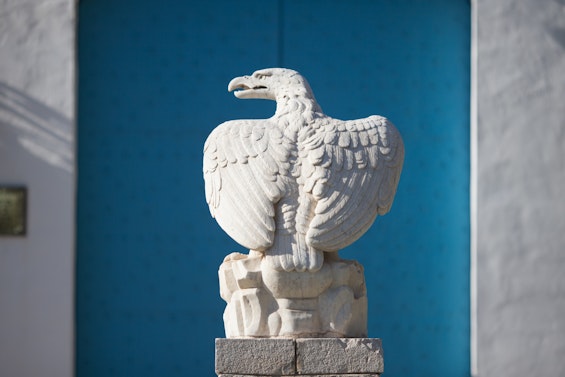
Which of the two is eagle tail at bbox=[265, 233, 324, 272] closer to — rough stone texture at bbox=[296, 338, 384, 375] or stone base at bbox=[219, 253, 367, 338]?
stone base at bbox=[219, 253, 367, 338]

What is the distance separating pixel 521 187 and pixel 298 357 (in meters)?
4.78

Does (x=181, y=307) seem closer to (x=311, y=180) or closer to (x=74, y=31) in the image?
(x=74, y=31)

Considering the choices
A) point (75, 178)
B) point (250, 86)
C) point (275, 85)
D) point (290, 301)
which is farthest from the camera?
point (75, 178)

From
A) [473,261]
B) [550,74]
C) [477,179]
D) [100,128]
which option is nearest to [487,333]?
[473,261]

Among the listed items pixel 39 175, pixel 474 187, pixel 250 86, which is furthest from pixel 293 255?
pixel 474 187

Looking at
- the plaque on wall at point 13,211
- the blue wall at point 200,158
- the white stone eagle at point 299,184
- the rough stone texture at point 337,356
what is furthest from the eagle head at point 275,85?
the plaque on wall at point 13,211

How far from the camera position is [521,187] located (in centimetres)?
1082

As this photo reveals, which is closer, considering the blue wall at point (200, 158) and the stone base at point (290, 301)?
the stone base at point (290, 301)

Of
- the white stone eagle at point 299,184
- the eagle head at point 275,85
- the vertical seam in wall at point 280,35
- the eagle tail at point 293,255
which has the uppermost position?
the vertical seam in wall at point 280,35

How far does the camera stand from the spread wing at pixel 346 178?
657 centimetres

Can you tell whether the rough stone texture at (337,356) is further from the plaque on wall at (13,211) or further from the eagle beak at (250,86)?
the plaque on wall at (13,211)

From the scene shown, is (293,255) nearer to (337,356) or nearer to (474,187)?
(337,356)

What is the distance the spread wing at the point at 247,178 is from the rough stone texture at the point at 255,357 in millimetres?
486

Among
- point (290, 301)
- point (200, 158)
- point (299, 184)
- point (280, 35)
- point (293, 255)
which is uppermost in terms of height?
point (280, 35)
